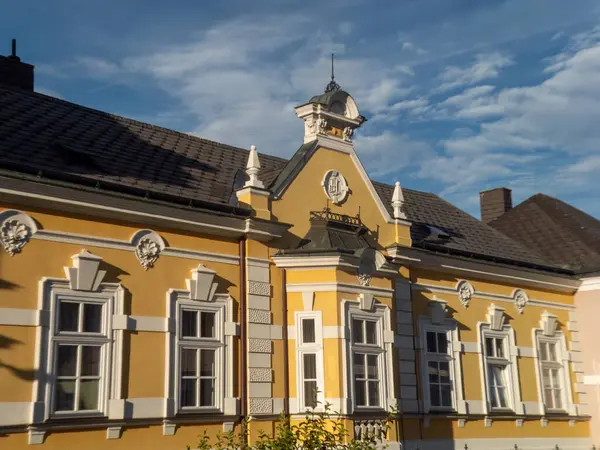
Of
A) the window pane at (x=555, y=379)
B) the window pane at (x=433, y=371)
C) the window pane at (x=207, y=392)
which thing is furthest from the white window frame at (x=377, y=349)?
the window pane at (x=555, y=379)

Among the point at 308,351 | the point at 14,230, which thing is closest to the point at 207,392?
the point at 308,351

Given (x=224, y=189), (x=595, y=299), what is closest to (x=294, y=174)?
(x=224, y=189)

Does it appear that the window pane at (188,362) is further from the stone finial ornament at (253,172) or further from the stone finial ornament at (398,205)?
the stone finial ornament at (398,205)

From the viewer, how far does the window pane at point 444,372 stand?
1833 cm

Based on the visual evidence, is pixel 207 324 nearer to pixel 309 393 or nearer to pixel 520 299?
pixel 309 393

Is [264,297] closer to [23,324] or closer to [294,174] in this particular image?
[294,174]

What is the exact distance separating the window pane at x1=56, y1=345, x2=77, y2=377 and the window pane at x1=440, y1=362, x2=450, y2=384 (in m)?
9.20

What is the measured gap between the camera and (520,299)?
21.0 meters

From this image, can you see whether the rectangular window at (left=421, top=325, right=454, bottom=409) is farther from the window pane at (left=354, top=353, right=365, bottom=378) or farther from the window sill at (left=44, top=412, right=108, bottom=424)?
the window sill at (left=44, top=412, right=108, bottom=424)

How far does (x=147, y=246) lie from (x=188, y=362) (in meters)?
2.21

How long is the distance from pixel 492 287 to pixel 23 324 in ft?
41.4

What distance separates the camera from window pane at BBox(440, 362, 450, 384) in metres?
18.3

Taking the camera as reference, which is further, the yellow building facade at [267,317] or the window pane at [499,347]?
the window pane at [499,347]

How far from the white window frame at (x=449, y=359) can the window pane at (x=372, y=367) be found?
92.7 inches
